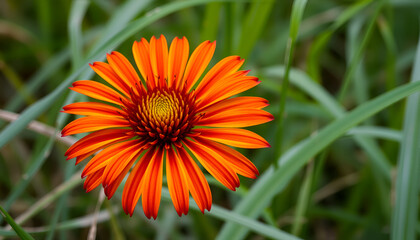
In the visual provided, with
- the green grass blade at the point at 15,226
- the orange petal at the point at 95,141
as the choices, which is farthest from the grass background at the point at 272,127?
the orange petal at the point at 95,141

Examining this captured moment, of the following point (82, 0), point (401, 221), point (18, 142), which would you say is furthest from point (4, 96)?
point (401, 221)

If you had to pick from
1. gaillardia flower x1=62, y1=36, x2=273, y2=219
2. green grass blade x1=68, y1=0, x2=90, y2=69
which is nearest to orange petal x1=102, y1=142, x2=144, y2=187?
gaillardia flower x1=62, y1=36, x2=273, y2=219

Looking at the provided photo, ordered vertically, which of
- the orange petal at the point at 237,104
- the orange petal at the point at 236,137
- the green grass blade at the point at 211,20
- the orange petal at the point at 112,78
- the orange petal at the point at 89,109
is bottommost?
the orange petal at the point at 236,137

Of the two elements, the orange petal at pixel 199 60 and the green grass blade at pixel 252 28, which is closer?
the orange petal at pixel 199 60

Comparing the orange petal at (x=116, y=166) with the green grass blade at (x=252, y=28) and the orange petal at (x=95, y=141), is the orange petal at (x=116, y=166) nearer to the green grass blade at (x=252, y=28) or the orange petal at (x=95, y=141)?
the orange petal at (x=95, y=141)

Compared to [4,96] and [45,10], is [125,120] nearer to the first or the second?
[45,10]

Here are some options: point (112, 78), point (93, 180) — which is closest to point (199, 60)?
point (112, 78)

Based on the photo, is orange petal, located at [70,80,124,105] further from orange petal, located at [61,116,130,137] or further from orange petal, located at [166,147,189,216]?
orange petal, located at [166,147,189,216]
